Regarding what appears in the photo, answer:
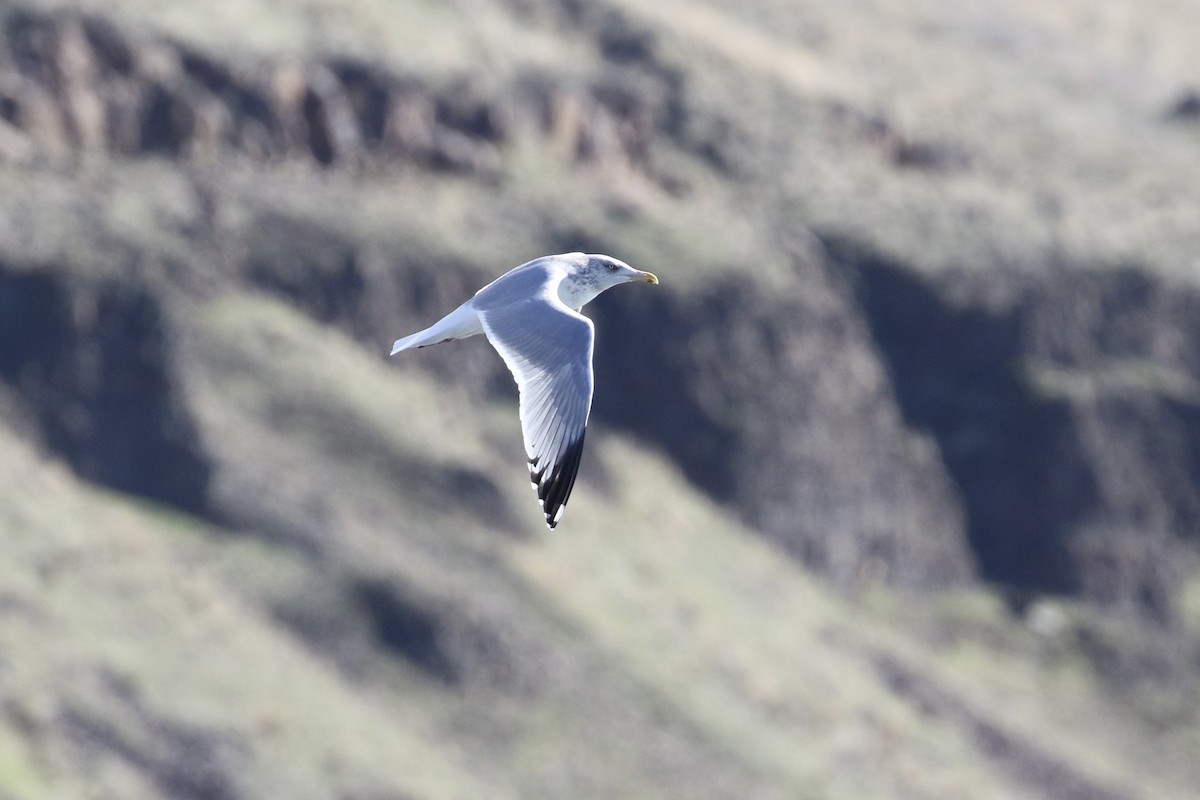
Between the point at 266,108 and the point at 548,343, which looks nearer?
the point at 548,343

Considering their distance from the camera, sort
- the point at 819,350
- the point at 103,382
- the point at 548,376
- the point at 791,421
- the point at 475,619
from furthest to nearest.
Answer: the point at 819,350
the point at 791,421
the point at 103,382
the point at 475,619
the point at 548,376

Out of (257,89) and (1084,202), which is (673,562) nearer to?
(257,89)

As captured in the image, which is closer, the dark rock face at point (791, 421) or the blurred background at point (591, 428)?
the blurred background at point (591, 428)

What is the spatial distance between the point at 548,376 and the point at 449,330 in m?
1.46

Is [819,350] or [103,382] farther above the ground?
[819,350]

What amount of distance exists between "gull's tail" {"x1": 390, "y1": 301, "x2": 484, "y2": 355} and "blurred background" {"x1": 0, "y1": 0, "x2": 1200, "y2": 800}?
24731mm

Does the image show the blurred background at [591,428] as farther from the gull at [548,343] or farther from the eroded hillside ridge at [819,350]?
the gull at [548,343]

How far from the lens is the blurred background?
157ft

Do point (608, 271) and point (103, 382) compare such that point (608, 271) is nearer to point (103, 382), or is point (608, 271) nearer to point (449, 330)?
point (449, 330)

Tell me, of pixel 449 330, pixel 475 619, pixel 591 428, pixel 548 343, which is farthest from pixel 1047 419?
→ pixel 548 343

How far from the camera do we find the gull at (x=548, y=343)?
16.7m

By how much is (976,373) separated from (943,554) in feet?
17.2

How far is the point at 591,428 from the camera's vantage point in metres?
58.8

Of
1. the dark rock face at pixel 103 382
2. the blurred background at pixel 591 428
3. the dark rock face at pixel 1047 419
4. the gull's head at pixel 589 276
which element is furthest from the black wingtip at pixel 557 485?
the dark rock face at pixel 1047 419
